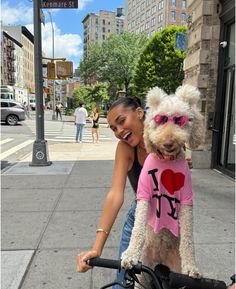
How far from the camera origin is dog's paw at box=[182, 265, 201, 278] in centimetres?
164

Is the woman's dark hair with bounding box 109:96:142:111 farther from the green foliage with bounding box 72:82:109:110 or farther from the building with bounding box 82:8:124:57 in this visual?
the building with bounding box 82:8:124:57

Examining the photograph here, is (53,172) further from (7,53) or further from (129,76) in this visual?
(7,53)

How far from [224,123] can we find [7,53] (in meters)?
84.9

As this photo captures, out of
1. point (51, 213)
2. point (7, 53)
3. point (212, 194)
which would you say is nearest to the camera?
Answer: point (51, 213)

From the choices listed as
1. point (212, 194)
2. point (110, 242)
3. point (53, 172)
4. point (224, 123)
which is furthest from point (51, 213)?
point (224, 123)

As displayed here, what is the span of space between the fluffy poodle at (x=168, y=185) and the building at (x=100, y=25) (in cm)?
17026

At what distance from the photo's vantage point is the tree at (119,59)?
5041cm

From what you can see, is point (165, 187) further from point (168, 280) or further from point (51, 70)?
point (51, 70)

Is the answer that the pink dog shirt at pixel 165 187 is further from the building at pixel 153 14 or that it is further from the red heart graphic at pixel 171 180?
the building at pixel 153 14

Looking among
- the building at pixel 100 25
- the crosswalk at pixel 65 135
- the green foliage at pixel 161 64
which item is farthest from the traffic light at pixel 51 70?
the building at pixel 100 25

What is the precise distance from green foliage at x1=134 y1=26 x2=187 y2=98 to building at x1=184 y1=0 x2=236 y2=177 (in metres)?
35.3

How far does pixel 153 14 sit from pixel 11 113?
110493 millimetres

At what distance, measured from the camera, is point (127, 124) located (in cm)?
208

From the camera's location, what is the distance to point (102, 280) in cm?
355
